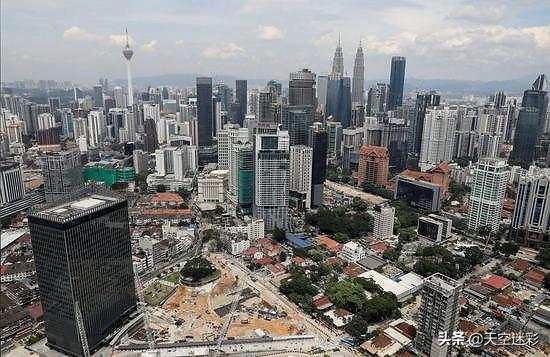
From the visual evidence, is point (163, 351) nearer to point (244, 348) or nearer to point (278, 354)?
point (244, 348)

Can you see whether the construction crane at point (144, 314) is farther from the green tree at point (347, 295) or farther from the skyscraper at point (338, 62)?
the skyscraper at point (338, 62)

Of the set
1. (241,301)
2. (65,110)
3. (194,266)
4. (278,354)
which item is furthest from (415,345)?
(65,110)

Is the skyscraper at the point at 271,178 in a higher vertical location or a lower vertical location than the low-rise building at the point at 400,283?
higher

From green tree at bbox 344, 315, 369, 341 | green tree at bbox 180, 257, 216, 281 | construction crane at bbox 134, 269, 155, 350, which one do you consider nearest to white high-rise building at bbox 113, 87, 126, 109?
green tree at bbox 180, 257, 216, 281

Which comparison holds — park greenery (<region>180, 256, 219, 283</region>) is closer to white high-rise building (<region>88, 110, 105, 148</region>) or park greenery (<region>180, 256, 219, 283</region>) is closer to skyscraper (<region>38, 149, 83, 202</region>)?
skyscraper (<region>38, 149, 83, 202</region>)

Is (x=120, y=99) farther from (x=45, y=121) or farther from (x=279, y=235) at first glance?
(x=279, y=235)

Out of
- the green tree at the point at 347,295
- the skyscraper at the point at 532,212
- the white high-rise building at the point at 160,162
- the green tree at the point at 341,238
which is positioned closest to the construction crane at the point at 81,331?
the green tree at the point at 347,295
